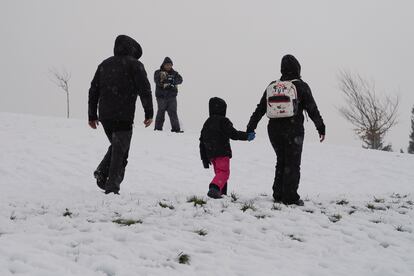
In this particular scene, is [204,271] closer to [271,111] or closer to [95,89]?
[271,111]

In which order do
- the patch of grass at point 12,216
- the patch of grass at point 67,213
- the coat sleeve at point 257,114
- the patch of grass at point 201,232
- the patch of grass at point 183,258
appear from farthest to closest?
the coat sleeve at point 257,114 → the patch of grass at point 67,213 → the patch of grass at point 12,216 → the patch of grass at point 201,232 → the patch of grass at point 183,258

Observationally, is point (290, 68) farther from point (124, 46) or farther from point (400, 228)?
point (400, 228)

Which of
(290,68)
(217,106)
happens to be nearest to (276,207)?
(217,106)

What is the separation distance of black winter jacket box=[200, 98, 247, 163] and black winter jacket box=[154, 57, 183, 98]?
7.67 meters

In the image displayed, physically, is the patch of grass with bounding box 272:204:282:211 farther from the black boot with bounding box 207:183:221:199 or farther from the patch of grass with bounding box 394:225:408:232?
the patch of grass with bounding box 394:225:408:232

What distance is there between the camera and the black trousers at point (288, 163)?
5910mm

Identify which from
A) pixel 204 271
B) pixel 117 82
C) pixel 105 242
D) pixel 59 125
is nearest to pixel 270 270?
pixel 204 271

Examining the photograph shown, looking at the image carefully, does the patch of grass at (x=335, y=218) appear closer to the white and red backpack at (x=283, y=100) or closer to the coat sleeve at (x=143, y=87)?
the white and red backpack at (x=283, y=100)

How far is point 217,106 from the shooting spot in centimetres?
645

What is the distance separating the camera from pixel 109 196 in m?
5.68

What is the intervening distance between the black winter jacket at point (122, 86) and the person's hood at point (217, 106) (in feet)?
3.46

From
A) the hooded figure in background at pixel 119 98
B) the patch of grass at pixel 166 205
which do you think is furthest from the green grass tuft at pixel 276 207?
the hooded figure in background at pixel 119 98

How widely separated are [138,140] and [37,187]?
18.2ft

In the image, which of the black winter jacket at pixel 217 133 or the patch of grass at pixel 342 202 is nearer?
the black winter jacket at pixel 217 133
